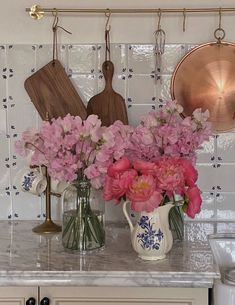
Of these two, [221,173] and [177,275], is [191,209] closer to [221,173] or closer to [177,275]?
[177,275]

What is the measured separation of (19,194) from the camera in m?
1.91

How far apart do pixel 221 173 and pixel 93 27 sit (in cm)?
66

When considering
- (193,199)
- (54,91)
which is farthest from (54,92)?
(193,199)

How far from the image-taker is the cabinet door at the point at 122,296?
140 cm

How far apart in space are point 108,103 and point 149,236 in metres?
0.56

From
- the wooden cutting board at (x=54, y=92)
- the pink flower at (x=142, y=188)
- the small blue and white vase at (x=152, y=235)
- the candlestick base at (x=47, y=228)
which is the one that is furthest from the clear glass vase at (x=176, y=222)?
the wooden cutting board at (x=54, y=92)

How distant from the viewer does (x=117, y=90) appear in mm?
1867

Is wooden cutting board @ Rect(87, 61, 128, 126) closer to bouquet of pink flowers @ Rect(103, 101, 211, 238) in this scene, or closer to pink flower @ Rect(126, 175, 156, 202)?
bouquet of pink flowers @ Rect(103, 101, 211, 238)

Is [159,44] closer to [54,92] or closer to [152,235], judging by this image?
[54,92]

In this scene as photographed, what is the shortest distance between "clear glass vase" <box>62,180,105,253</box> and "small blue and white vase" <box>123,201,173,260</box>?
0.13m

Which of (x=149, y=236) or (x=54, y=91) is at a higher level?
(x=54, y=91)

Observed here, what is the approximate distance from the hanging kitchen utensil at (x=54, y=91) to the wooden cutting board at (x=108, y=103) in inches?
1.7

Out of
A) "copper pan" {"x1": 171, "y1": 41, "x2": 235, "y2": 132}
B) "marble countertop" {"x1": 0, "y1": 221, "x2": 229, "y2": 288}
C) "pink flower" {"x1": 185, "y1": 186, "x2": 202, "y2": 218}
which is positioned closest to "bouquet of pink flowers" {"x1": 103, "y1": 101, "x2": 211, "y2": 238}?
"pink flower" {"x1": 185, "y1": 186, "x2": 202, "y2": 218}

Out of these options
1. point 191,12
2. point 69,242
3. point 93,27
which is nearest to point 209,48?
point 191,12
